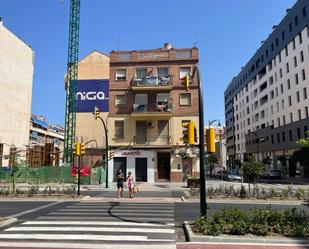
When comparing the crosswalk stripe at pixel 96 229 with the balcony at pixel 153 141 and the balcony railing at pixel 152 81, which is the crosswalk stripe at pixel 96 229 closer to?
the balcony at pixel 153 141

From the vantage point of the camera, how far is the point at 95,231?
33.5 ft

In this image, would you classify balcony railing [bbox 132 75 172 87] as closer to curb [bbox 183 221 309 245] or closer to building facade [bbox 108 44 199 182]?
building facade [bbox 108 44 199 182]

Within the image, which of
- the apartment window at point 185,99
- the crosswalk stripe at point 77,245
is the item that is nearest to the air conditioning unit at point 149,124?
the apartment window at point 185,99

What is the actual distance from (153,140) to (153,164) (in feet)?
8.89

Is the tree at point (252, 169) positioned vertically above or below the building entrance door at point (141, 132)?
below

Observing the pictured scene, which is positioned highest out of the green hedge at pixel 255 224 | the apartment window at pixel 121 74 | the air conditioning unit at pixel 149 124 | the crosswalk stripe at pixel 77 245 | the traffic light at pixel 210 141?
the apartment window at pixel 121 74

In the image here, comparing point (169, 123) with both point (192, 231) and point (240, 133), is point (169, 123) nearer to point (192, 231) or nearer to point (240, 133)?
point (192, 231)

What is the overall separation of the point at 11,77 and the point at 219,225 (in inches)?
2169

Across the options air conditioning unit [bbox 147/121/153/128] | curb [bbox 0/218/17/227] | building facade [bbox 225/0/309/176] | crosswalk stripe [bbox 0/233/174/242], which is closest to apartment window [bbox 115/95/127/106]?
air conditioning unit [bbox 147/121/153/128]

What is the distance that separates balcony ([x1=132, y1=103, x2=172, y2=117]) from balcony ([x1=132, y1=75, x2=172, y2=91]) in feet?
6.36

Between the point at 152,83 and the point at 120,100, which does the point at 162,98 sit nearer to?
the point at 152,83

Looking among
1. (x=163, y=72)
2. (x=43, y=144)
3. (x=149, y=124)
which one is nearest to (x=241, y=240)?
(x=149, y=124)

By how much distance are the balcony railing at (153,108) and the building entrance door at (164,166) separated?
4.88 m

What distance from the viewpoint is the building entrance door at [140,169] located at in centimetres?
3916
